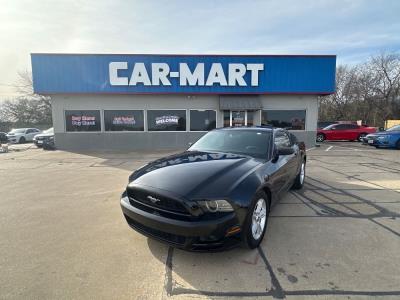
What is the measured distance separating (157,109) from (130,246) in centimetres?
1236

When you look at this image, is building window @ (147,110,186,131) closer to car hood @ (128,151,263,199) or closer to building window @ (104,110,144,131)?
building window @ (104,110,144,131)

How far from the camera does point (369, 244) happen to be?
332 centimetres

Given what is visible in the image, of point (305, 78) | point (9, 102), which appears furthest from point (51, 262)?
point (9, 102)

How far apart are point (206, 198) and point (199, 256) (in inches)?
34.5

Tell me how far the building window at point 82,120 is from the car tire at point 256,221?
13.7 m

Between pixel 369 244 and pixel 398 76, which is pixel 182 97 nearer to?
pixel 369 244

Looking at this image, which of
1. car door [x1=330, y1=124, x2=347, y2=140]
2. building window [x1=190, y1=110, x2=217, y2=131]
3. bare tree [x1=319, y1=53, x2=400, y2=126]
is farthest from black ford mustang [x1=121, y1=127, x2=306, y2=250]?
bare tree [x1=319, y1=53, x2=400, y2=126]

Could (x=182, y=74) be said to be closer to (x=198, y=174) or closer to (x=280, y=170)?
(x=280, y=170)

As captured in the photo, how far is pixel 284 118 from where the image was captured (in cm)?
1521

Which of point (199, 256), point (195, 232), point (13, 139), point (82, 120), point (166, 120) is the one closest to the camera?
point (195, 232)

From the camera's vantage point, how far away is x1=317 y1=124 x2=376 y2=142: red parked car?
1977 cm

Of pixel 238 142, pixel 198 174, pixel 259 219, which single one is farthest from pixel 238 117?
pixel 198 174

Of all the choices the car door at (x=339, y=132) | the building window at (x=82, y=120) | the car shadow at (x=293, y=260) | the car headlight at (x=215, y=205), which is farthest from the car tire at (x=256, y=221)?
the car door at (x=339, y=132)

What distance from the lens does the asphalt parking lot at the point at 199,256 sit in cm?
247
